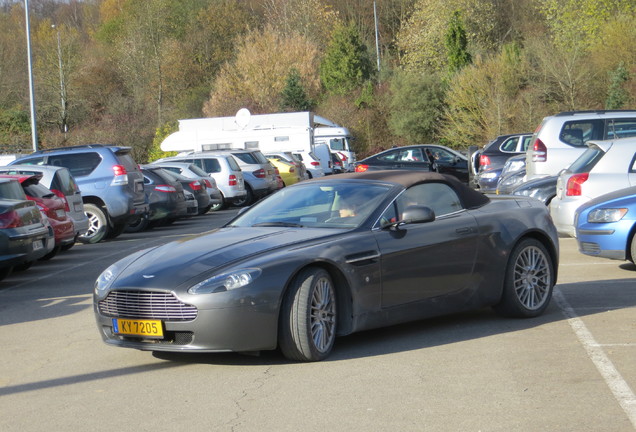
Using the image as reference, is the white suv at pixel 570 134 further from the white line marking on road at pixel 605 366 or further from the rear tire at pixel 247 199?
the rear tire at pixel 247 199

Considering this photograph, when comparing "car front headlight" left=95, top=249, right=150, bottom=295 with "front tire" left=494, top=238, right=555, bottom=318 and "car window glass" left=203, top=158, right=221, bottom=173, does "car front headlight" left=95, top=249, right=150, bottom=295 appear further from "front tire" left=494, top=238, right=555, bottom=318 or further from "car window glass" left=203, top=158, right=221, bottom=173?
"car window glass" left=203, top=158, right=221, bottom=173

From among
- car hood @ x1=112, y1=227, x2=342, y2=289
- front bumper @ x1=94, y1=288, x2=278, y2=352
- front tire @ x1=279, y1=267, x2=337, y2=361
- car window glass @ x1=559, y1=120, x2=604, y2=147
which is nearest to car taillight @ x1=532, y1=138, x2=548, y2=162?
car window glass @ x1=559, y1=120, x2=604, y2=147

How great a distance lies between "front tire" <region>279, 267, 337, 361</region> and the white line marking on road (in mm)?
1927

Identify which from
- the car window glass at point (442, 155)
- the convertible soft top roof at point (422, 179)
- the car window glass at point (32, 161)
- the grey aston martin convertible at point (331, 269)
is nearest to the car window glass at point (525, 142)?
the car window glass at point (442, 155)

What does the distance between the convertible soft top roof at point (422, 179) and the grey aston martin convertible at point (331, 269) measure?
15 millimetres

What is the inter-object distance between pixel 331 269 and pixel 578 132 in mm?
11571

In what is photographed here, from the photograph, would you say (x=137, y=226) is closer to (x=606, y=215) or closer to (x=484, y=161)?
(x=484, y=161)

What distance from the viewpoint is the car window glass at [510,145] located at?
25.6 m

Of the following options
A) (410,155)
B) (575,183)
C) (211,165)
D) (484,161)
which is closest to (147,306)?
(575,183)

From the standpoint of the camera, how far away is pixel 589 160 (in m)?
13.4

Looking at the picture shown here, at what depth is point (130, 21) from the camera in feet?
246

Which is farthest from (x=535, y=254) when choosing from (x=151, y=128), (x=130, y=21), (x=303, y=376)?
(x=130, y=21)

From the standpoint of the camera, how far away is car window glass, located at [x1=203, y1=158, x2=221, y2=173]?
1147 inches

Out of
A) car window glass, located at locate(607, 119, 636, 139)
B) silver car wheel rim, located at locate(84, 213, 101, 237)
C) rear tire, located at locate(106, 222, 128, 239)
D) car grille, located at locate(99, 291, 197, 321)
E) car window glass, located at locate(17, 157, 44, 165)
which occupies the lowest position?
rear tire, located at locate(106, 222, 128, 239)
